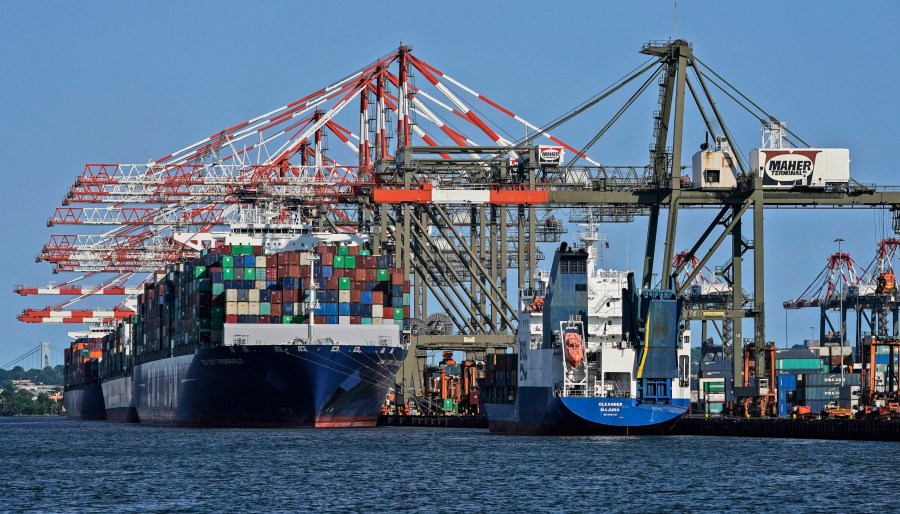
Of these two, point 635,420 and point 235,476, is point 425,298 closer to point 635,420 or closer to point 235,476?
point 635,420

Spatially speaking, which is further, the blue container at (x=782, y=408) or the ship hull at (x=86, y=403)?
the ship hull at (x=86, y=403)

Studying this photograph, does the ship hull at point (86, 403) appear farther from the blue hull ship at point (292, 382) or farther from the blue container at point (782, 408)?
the blue container at point (782, 408)

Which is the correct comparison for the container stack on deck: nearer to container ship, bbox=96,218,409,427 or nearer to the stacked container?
container ship, bbox=96,218,409,427

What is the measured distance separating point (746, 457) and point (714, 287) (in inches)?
3169

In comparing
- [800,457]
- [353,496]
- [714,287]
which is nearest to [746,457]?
[800,457]

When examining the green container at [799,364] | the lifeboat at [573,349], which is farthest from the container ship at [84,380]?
the lifeboat at [573,349]

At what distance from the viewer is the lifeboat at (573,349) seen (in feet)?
199

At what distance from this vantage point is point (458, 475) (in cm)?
4791

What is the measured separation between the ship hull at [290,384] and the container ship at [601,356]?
499 inches

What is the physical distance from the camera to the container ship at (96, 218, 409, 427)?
76.0 m

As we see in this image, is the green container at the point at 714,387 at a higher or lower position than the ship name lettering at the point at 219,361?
lower

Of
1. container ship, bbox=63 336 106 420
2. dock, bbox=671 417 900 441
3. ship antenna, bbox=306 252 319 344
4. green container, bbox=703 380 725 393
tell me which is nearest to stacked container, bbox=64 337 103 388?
container ship, bbox=63 336 106 420

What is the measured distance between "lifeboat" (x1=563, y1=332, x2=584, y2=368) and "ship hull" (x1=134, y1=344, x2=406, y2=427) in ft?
57.0

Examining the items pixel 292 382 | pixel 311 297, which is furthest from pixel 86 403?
pixel 311 297
